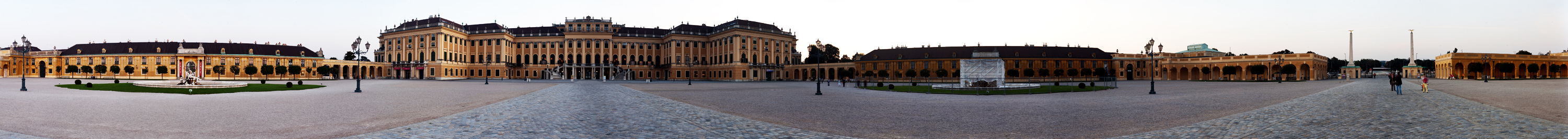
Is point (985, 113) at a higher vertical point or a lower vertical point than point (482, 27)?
lower

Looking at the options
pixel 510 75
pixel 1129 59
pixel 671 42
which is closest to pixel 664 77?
pixel 671 42

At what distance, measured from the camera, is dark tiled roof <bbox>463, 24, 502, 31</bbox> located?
96.0 meters

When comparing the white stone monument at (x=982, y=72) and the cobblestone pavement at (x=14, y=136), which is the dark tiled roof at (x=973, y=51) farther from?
the cobblestone pavement at (x=14, y=136)

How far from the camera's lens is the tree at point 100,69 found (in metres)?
82.7

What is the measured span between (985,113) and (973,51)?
69.6 metres

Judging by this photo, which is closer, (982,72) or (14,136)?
(14,136)

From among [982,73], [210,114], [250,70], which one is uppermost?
[250,70]

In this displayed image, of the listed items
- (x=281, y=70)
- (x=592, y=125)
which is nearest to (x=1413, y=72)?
(x=592, y=125)

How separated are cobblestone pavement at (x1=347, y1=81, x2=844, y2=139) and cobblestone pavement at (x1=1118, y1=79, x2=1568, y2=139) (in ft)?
20.0

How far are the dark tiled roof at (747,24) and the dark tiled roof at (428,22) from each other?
1314 inches

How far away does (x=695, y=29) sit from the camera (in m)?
102

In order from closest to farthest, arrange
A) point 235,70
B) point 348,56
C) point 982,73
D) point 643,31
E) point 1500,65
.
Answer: point 982,73
point 1500,65
point 235,70
point 643,31
point 348,56

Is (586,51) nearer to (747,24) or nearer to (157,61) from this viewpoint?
(747,24)

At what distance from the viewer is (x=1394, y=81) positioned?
86.8 feet
